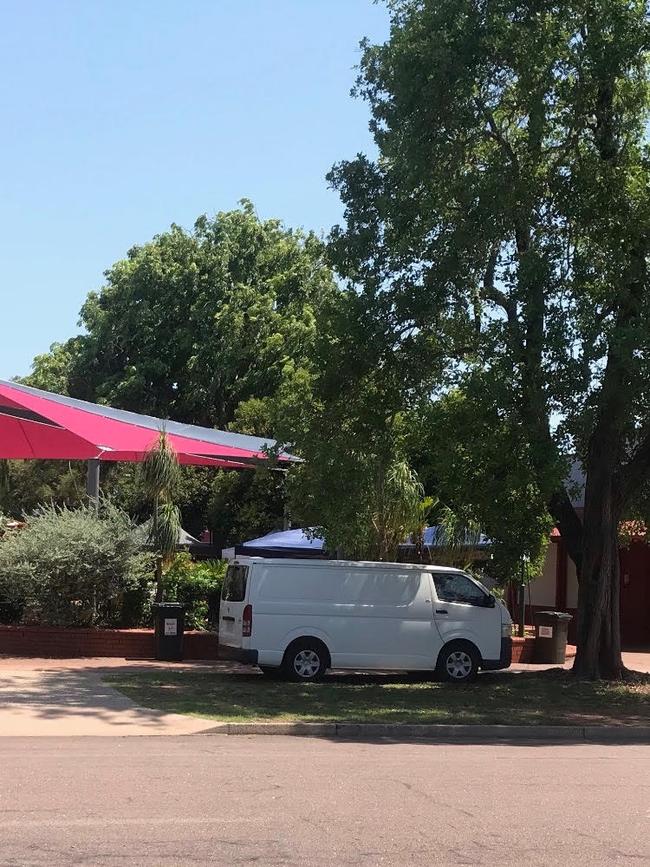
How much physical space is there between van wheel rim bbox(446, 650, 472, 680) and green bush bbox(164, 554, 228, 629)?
4922 mm

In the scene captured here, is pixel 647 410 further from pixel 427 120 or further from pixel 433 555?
pixel 433 555

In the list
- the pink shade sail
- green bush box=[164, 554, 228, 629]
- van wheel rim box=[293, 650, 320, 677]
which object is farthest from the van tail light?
green bush box=[164, 554, 228, 629]

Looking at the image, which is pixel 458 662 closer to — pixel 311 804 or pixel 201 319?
pixel 311 804

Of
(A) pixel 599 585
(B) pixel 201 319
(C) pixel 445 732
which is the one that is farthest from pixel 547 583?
(B) pixel 201 319

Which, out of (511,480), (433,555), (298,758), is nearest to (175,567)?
(433,555)

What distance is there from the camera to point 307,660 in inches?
687

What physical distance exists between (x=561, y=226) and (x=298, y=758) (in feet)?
31.9

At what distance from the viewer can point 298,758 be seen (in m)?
10.8

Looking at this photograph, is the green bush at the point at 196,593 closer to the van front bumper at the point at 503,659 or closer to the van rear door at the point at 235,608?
the van rear door at the point at 235,608

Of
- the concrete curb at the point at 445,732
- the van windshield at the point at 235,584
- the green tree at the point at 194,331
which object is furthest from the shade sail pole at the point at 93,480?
the green tree at the point at 194,331

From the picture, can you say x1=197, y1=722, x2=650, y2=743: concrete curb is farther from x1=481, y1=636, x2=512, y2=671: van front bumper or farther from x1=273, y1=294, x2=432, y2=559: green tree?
x1=273, y1=294, x2=432, y2=559: green tree

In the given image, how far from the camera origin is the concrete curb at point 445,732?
504 inches

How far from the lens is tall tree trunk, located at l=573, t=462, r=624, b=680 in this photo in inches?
715

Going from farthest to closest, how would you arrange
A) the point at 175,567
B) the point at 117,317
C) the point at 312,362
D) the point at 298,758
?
1. the point at 117,317
2. the point at 175,567
3. the point at 312,362
4. the point at 298,758
